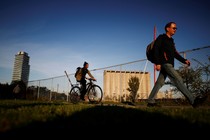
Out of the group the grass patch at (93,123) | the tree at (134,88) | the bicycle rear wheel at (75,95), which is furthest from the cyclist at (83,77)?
the grass patch at (93,123)

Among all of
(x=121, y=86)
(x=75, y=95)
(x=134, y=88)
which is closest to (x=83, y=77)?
(x=75, y=95)

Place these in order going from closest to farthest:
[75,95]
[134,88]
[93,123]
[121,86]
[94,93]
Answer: [93,123], [94,93], [75,95], [134,88], [121,86]

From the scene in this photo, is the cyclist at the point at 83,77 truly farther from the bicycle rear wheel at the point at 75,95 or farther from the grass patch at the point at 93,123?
the grass patch at the point at 93,123

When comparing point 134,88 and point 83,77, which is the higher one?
point 83,77

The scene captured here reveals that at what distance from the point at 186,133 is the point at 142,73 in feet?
32.3

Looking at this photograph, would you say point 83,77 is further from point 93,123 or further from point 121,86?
point 93,123

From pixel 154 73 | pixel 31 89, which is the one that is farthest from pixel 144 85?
pixel 31 89

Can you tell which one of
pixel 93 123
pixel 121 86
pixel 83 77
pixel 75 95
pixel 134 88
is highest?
pixel 83 77

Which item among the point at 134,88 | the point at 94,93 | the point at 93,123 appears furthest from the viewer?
the point at 134,88

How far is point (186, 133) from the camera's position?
1846 mm

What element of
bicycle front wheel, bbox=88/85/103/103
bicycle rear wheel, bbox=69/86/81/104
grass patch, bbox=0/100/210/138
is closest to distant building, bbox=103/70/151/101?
bicycle front wheel, bbox=88/85/103/103

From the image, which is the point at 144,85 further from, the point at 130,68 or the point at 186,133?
the point at 186,133

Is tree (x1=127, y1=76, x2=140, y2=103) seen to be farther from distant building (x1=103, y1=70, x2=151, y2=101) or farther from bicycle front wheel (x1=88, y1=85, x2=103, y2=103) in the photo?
bicycle front wheel (x1=88, y1=85, x2=103, y2=103)

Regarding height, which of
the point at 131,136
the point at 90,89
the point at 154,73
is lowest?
the point at 131,136
